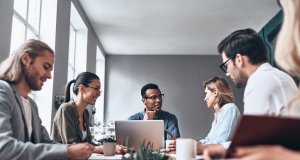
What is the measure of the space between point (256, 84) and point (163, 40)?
5.01 meters

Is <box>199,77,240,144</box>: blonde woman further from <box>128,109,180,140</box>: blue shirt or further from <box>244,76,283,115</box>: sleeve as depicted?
<box>244,76,283,115</box>: sleeve

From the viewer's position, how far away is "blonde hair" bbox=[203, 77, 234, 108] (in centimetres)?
294

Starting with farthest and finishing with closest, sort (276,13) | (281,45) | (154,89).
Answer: (276,13) → (154,89) → (281,45)

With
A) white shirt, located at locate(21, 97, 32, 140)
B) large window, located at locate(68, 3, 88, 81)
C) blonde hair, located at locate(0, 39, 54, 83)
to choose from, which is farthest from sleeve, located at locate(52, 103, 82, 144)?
large window, located at locate(68, 3, 88, 81)

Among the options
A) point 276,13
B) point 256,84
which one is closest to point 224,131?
point 256,84

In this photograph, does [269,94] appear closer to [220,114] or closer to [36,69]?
[36,69]

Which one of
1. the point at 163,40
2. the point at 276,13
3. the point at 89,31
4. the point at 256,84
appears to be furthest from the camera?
the point at 163,40

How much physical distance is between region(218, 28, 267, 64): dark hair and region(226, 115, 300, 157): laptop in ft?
3.90

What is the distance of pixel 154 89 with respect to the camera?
358cm

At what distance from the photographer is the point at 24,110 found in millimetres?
1559

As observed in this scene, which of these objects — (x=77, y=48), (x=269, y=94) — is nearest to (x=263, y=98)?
(x=269, y=94)

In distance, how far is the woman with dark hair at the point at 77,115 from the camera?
220 cm

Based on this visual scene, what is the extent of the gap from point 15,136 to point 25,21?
6.70ft

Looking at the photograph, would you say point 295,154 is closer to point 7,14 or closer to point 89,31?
point 7,14
